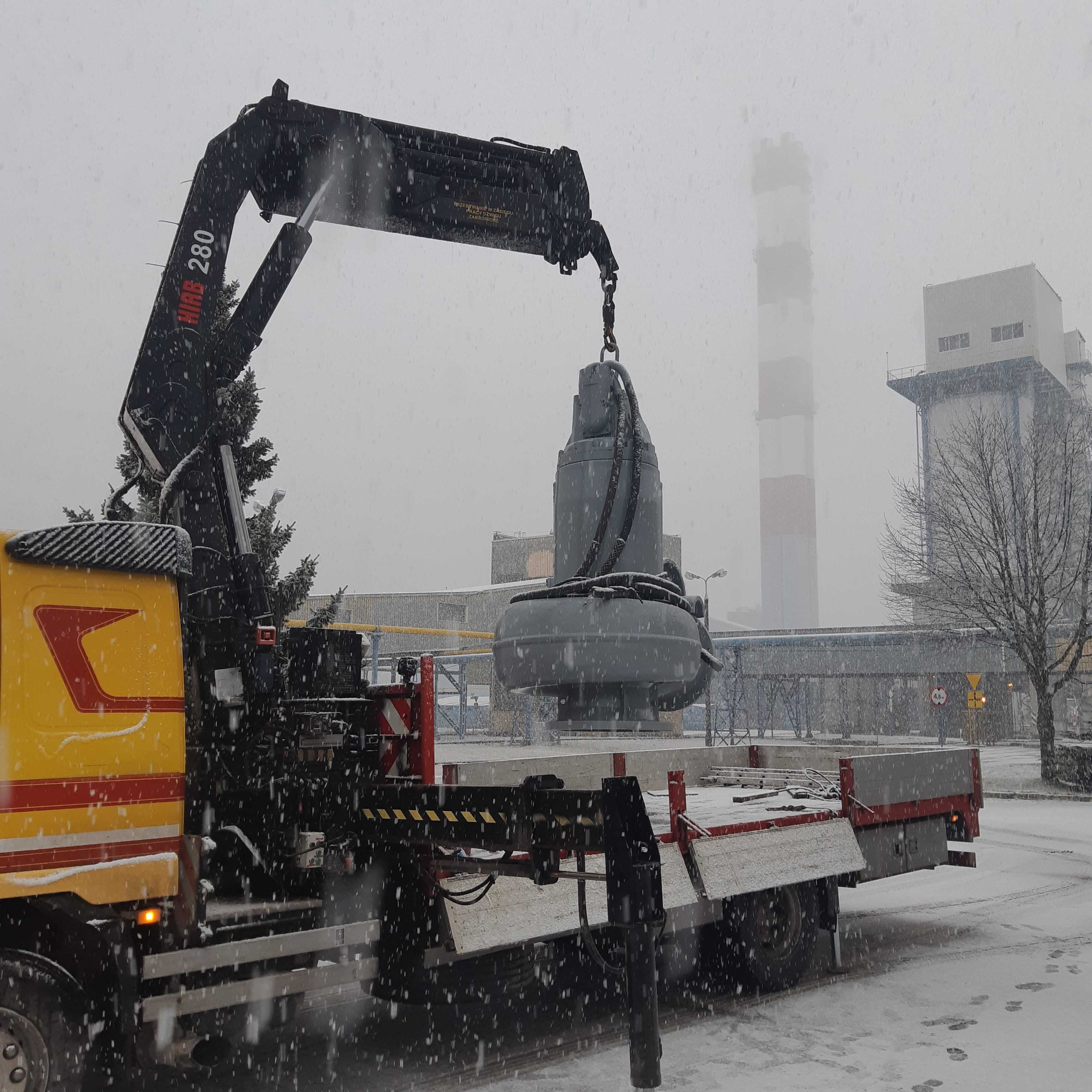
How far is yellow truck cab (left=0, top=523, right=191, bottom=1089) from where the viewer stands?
4488 millimetres

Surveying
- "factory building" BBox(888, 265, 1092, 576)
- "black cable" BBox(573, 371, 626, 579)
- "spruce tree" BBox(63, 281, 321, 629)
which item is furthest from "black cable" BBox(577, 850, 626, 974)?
"factory building" BBox(888, 265, 1092, 576)

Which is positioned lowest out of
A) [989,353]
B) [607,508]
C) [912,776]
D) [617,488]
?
[912,776]

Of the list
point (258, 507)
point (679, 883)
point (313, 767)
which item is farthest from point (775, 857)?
point (258, 507)

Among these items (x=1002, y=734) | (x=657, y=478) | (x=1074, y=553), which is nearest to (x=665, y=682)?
(x=657, y=478)

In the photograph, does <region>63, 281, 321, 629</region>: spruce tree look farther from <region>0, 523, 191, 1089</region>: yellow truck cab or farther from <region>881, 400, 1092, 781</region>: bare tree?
<region>881, 400, 1092, 781</region>: bare tree

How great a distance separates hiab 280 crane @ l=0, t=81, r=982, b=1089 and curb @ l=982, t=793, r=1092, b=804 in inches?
630

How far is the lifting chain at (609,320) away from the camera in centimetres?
665

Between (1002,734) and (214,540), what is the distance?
4671 centimetres

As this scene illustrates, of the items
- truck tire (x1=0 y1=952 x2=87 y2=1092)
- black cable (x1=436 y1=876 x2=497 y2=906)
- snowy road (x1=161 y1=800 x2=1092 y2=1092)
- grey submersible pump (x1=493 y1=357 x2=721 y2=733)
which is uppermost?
grey submersible pump (x1=493 y1=357 x2=721 y2=733)

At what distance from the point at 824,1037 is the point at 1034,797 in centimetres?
1859

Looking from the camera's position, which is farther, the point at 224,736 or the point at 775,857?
the point at 775,857

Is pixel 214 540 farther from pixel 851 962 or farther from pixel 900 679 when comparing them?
pixel 900 679

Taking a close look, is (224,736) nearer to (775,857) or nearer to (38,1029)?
(38,1029)

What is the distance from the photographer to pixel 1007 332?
63469 mm
